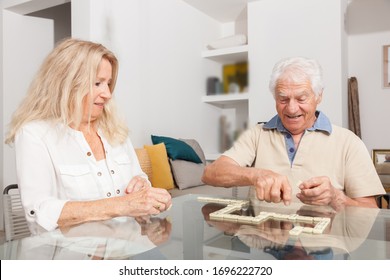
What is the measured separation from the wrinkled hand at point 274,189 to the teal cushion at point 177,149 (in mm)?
1510

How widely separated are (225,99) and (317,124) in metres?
0.45

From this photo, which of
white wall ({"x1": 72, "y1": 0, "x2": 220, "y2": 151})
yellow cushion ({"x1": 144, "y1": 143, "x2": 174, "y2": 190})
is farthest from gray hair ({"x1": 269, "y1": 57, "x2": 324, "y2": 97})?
yellow cushion ({"x1": 144, "y1": 143, "x2": 174, "y2": 190})

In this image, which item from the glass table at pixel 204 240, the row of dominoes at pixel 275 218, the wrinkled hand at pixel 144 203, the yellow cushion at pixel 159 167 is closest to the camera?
the glass table at pixel 204 240

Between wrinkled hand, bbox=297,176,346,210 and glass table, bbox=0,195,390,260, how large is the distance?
77mm

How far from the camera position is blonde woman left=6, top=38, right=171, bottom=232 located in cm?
78

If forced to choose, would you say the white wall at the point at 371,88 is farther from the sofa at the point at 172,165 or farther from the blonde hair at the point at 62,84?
the blonde hair at the point at 62,84

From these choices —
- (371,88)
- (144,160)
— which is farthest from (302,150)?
(371,88)

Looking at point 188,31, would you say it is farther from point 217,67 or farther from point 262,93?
point 262,93

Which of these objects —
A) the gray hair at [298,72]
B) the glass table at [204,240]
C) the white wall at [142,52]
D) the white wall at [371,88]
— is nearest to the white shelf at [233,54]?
the gray hair at [298,72]

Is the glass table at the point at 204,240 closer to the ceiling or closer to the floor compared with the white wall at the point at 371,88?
closer to the floor

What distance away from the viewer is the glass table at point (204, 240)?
54 cm

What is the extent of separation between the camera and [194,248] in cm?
58

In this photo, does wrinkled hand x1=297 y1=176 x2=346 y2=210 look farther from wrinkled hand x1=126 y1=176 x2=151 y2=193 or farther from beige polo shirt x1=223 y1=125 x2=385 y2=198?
wrinkled hand x1=126 y1=176 x2=151 y2=193
